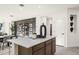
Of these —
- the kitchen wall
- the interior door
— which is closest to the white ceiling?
the kitchen wall

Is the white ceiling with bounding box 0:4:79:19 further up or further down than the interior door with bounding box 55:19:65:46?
further up

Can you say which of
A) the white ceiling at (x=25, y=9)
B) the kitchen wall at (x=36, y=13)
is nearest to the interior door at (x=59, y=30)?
the kitchen wall at (x=36, y=13)

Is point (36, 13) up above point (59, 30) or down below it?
above

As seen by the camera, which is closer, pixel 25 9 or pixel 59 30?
pixel 25 9

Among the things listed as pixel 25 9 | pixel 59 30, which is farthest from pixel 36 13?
pixel 59 30

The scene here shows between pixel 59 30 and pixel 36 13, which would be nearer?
pixel 36 13

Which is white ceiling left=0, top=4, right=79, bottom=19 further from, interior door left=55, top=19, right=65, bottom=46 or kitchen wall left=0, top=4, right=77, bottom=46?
interior door left=55, top=19, right=65, bottom=46

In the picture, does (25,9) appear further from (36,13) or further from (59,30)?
(59,30)

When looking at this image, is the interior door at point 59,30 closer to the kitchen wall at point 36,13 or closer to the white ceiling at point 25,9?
the kitchen wall at point 36,13

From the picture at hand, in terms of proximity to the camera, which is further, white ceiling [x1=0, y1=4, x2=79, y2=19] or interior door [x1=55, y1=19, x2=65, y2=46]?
interior door [x1=55, y1=19, x2=65, y2=46]

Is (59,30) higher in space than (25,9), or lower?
lower

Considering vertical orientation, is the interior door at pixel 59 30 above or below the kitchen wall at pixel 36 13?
below
